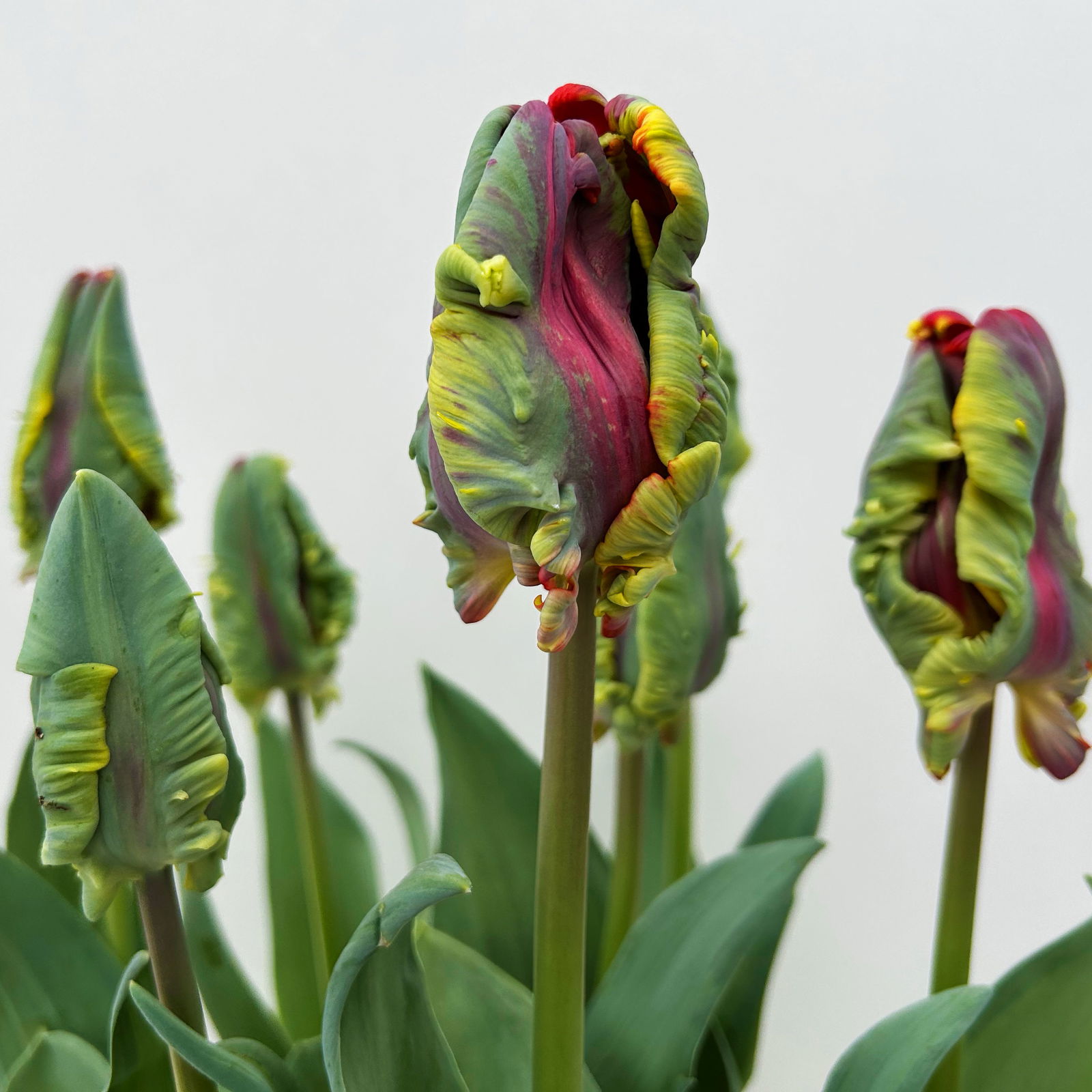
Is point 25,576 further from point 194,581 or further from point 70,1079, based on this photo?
point 194,581

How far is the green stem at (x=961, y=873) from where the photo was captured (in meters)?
0.38

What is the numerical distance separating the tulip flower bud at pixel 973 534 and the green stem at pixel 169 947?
20 cm

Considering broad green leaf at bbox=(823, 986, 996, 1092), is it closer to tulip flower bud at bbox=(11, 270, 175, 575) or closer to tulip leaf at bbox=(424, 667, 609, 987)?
tulip leaf at bbox=(424, 667, 609, 987)

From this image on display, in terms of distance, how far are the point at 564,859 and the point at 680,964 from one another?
0.35ft

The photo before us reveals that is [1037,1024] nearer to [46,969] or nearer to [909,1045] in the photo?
[909,1045]

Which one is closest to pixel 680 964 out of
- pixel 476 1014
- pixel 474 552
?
pixel 476 1014

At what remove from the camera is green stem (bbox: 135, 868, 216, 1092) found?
0.29 meters

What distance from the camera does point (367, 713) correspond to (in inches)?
36.1

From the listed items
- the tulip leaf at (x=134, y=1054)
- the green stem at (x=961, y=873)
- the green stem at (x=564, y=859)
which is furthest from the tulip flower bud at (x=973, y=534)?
the tulip leaf at (x=134, y=1054)

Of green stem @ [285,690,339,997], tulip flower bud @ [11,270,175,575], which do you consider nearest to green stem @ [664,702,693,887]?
green stem @ [285,690,339,997]

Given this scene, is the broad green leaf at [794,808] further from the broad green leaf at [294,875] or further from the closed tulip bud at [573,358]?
the closed tulip bud at [573,358]

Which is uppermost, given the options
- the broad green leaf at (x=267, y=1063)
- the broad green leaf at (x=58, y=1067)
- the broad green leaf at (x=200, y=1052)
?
the broad green leaf at (x=200, y=1052)

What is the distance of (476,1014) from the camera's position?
1.23 feet

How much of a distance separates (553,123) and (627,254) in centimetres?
3
